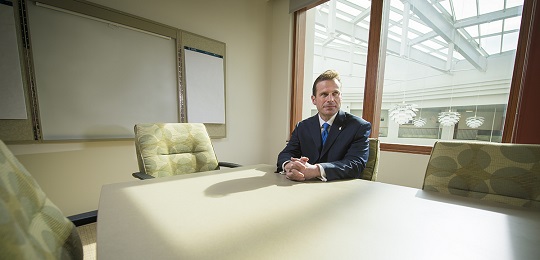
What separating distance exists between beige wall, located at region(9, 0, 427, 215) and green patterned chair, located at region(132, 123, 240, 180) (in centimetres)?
98

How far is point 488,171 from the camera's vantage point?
2.69 ft

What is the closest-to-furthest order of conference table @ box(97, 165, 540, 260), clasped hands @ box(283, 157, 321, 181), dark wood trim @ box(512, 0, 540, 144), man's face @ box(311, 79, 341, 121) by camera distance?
1. conference table @ box(97, 165, 540, 260)
2. clasped hands @ box(283, 157, 321, 181)
3. man's face @ box(311, 79, 341, 121)
4. dark wood trim @ box(512, 0, 540, 144)

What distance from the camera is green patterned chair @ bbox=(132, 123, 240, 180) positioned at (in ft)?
4.15

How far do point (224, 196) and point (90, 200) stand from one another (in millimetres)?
1957

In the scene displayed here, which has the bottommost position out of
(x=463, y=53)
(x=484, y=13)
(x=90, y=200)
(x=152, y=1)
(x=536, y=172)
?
(x=90, y=200)

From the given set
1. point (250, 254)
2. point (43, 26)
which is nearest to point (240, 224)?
point (250, 254)

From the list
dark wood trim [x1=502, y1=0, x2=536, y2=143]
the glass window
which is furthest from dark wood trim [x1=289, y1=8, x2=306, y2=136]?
dark wood trim [x1=502, y1=0, x2=536, y2=143]

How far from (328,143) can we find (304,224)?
786 millimetres

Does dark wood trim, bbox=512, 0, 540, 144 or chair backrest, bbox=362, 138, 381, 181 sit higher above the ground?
dark wood trim, bbox=512, 0, 540, 144

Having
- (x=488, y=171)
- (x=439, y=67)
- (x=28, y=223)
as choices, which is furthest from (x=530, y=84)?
(x=28, y=223)

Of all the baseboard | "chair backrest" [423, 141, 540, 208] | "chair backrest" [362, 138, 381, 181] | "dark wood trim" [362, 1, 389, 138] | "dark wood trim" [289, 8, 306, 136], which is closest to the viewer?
the baseboard

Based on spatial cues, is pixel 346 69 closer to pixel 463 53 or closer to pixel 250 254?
pixel 463 53

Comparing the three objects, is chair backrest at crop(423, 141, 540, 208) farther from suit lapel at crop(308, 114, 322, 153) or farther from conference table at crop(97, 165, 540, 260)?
suit lapel at crop(308, 114, 322, 153)

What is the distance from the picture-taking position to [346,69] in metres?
2.65
